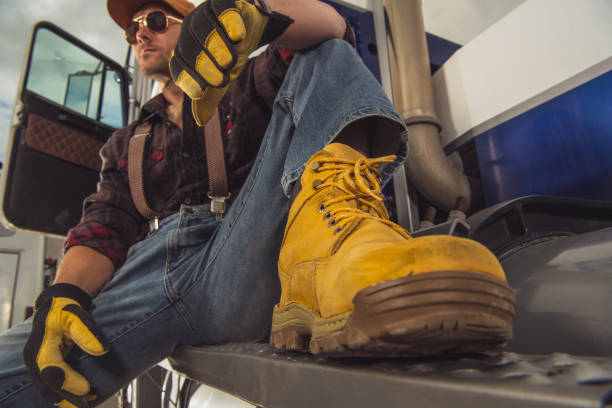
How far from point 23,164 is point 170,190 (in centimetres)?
118

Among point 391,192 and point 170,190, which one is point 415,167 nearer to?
point 391,192

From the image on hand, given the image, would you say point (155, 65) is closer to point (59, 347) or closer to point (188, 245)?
point (188, 245)

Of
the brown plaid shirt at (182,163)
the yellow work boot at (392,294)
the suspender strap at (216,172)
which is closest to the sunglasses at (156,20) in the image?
the brown plaid shirt at (182,163)

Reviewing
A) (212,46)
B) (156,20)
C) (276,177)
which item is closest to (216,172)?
(276,177)

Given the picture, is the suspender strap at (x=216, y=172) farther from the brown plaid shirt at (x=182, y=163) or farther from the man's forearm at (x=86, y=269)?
the man's forearm at (x=86, y=269)

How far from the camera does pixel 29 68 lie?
1.80 m

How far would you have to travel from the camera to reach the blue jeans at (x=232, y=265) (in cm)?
66

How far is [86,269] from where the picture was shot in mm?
923

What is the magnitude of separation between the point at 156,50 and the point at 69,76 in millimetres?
1440

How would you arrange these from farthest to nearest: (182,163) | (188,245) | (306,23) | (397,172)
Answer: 1. (397,172)
2. (182,163)
3. (188,245)
4. (306,23)

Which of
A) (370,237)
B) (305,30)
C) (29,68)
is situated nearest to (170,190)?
(305,30)

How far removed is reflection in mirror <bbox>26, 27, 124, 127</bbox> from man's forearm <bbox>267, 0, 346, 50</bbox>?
1.68 metres

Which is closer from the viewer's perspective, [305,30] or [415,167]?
[305,30]

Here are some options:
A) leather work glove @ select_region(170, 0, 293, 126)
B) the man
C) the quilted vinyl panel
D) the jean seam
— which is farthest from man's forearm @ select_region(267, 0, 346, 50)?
the quilted vinyl panel
